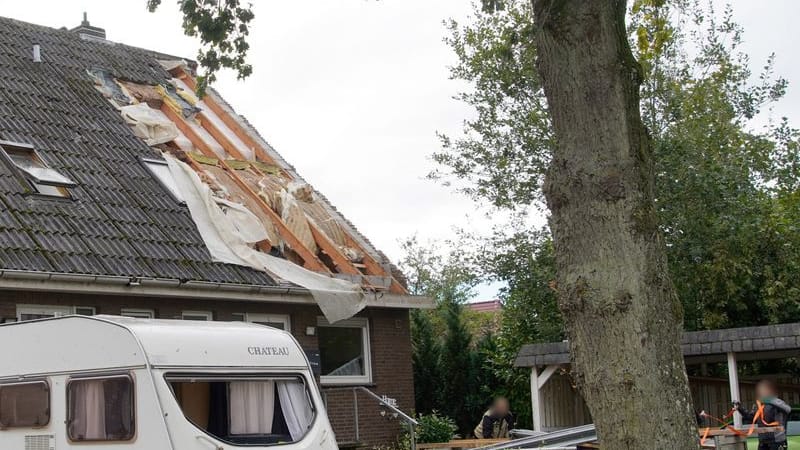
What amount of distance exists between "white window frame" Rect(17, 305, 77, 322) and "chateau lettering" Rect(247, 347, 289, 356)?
4.97 metres

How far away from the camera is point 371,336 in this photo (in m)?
21.0

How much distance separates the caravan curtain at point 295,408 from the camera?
11688mm

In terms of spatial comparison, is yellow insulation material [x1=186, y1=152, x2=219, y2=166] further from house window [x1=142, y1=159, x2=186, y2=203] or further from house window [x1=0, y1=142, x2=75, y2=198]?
house window [x1=0, y1=142, x2=75, y2=198]

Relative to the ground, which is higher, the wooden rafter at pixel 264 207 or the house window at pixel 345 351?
the wooden rafter at pixel 264 207

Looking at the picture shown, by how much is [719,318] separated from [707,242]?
1697 mm

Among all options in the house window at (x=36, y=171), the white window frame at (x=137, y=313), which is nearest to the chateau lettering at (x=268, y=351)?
the white window frame at (x=137, y=313)

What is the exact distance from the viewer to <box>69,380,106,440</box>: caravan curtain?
35.2 ft

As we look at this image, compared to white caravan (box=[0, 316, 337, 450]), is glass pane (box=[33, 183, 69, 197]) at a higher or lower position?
higher

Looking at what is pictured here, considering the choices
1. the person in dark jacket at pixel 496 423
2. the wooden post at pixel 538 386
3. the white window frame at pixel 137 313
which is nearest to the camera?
the white window frame at pixel 137 313

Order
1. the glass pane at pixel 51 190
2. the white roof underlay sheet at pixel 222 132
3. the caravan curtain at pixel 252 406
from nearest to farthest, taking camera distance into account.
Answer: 1. the caravan curtain at pixel 252 406
2. the glass pane at pixel 51 190
3. the white roof underlay sheet at pixel 222 132

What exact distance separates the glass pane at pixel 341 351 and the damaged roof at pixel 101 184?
117 cm

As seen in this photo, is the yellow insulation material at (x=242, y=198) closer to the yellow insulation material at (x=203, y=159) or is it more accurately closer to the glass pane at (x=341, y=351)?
the yellow insulation material at (x=203, y=159)

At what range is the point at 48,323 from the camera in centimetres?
1138

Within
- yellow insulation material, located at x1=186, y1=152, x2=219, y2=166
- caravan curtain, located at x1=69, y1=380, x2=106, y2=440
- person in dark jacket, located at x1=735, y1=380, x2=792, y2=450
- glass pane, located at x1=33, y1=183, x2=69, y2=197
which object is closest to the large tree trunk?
caravan curtain, located at x1=69, y1=380, x2=106, y2=440
